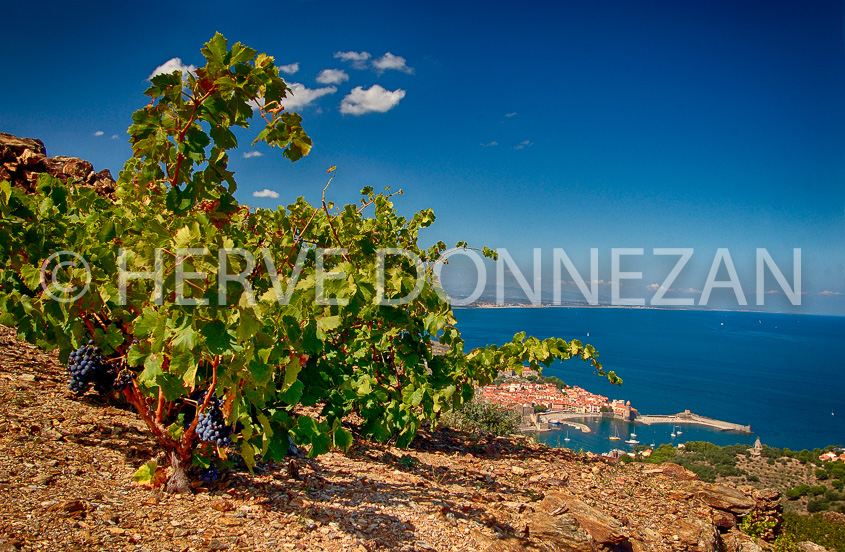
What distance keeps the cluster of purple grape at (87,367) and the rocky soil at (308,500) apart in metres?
0.30

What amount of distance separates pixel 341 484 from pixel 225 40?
3.00 metres

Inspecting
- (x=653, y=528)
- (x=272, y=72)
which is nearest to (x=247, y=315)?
(x=272, y=72)

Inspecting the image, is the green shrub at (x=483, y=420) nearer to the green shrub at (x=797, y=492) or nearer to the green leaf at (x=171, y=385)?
the green leaf at (x=171, y=385)

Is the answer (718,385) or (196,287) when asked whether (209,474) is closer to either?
(196,287)

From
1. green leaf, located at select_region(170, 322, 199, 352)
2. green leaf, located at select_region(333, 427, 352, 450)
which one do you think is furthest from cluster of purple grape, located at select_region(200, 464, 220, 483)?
green leaf, located at select_region(170, 322, 199, 352)

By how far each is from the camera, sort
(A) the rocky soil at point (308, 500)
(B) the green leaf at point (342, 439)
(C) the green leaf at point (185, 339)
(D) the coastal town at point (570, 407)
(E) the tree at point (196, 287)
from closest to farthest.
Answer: (C) the green leaf at point (185, 339)
(E) the tree at point (196, 287)
(A) the rocky soil at point (308, 500)
(B) the green leaf at point (342, 439)
(D) the coastal town at point (570, 407)

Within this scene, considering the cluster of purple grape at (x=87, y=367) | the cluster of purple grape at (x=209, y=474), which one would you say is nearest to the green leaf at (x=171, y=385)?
the cluster of purple grape at (x=209, y=474)

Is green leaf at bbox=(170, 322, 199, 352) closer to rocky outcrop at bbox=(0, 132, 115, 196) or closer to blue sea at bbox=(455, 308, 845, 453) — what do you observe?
rocky outcrop at bbox=(0, 132, 115, 196)

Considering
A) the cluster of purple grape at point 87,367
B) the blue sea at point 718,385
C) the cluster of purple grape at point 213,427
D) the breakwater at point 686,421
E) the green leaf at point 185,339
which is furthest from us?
the breakwater at point 686,421

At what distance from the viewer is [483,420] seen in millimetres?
6977

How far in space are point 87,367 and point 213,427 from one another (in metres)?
1.56

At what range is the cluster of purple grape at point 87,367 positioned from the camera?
307cm

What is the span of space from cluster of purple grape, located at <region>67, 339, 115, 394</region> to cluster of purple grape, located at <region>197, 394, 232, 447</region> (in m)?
1.32

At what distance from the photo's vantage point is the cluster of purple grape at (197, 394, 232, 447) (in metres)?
2.22
